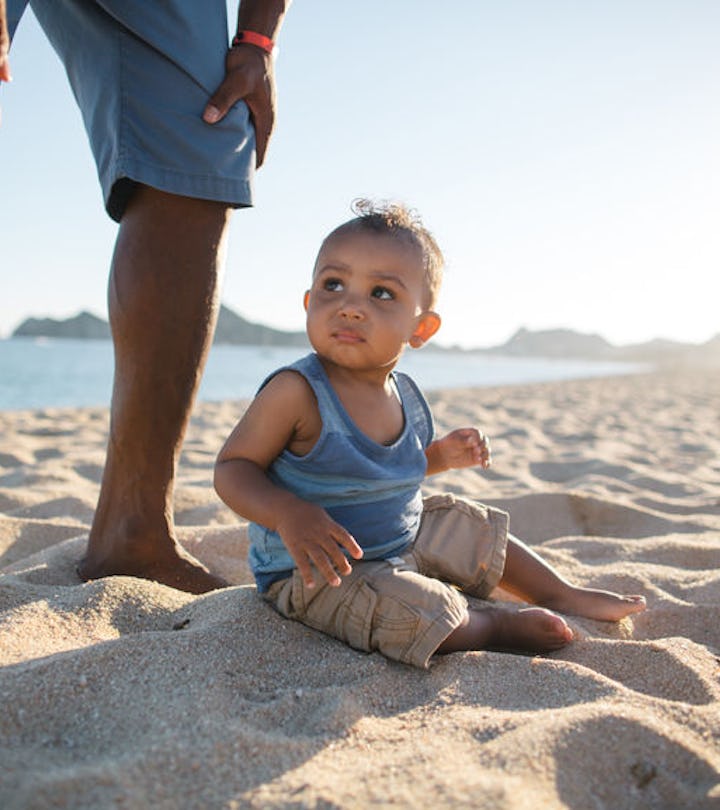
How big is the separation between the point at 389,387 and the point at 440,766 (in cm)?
106

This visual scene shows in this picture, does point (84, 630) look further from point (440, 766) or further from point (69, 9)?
point (69, 9)

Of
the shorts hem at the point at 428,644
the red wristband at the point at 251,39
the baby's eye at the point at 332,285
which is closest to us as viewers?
the shorts hem at the point at 428,644

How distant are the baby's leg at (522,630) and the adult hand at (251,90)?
1330 mm

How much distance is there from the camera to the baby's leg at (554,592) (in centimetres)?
187

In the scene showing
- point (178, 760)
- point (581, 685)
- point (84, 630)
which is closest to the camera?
point (178, 760)

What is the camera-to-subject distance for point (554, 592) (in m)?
1.92

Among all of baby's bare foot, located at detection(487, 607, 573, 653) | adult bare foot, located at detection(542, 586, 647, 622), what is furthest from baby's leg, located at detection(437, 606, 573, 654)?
adult bare foot, located at detection(542, 586, 647, 622)

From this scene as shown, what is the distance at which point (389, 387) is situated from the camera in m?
1.92

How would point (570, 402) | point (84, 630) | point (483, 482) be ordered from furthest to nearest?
point (570, 402) → point (483, 482) → point (84, 630)

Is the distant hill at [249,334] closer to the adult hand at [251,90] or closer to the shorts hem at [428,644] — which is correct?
the adult hand at [251,90]

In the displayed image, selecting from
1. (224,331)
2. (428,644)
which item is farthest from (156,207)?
(224,331)

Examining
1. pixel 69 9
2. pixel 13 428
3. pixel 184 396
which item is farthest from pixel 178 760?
pixel 13 428

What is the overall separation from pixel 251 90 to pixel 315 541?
1213 mm

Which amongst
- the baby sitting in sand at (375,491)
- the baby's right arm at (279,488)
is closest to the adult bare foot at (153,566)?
the baby sitting in sand at (375,491)
